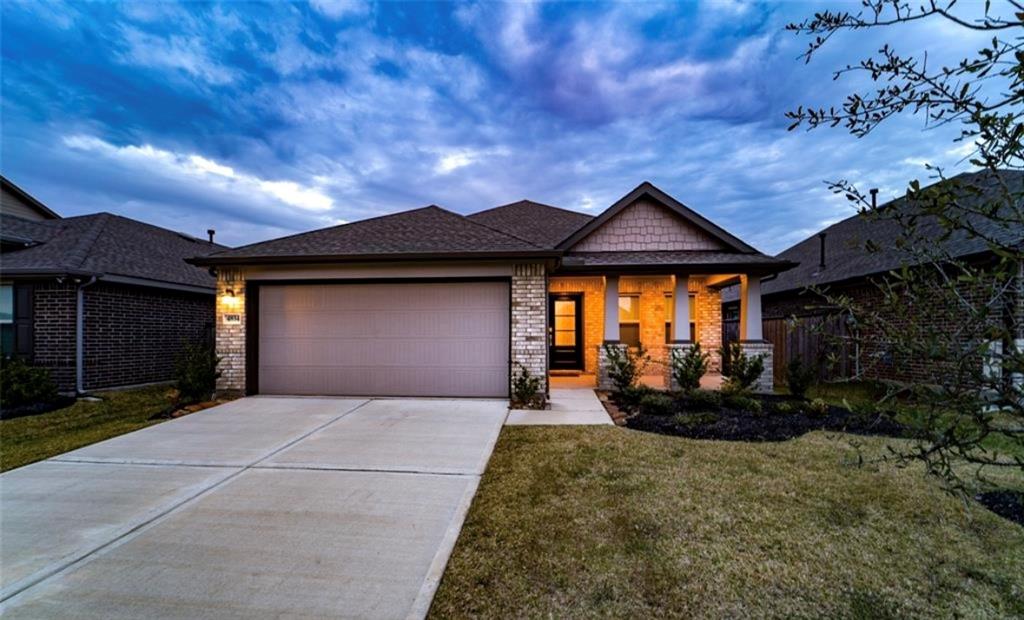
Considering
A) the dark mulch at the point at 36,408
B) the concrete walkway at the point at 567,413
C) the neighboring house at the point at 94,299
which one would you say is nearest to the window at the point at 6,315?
the neighboring house at the point at 94,299

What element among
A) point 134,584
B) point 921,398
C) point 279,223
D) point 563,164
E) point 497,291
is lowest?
point 134,584

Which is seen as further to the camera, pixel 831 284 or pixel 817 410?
pixel 831 284

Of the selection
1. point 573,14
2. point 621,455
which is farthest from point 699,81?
point 621,455

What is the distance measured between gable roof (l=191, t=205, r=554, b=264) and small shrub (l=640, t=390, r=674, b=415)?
309 cm

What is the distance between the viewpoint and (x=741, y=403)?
7.33 metres

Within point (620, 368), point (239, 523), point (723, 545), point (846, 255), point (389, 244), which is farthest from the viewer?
point (846, 255)

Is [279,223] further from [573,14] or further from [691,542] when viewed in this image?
[691,542]

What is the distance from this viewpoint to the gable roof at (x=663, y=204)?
10141 millimetres

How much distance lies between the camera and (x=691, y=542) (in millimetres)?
3027

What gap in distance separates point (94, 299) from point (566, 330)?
35.5 feet

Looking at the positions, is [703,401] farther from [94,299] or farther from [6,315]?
[6,315]

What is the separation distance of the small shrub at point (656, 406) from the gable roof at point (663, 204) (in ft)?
14.2

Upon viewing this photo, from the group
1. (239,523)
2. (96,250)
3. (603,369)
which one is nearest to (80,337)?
(96,250)

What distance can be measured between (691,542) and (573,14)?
→ 966 cm
